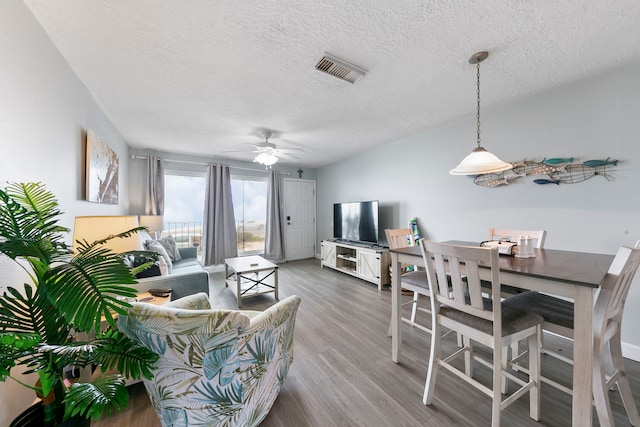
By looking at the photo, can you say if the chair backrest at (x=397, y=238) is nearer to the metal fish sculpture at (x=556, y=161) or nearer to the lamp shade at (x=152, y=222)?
the metal fish sculpture at (x=556, y=161)

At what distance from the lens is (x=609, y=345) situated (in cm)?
139

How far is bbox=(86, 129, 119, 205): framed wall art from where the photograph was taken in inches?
81.5

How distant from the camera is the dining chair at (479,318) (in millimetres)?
1197

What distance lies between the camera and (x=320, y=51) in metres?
1.71

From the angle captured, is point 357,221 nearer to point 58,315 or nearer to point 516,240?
point 516,240

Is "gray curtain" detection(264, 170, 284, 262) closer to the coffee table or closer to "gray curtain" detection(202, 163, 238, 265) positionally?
"gray curtain" detection(202, 163, 238, 265)

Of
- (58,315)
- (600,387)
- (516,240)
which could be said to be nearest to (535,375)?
(600,387)

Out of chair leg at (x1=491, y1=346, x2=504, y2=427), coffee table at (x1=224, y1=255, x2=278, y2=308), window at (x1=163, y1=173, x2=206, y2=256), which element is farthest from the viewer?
window at (x1=163, y1=173, x2=206, y2=256)

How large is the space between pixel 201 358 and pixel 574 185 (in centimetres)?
321

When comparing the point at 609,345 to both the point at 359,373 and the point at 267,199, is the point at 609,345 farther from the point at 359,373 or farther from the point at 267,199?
the point at 267,199

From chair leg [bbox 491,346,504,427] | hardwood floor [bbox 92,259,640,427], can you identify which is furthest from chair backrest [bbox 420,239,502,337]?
hardwood floor [bbox 92,259,640,427]

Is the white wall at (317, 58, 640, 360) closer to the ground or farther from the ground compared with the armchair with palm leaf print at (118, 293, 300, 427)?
farther from the ground

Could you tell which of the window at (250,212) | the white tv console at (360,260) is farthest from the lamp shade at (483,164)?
the window at (250,212)

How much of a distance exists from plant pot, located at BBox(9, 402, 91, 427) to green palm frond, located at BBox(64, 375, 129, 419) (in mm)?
94
